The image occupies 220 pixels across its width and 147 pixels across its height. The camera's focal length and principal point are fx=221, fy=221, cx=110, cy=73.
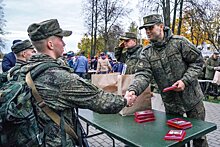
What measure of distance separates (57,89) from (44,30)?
44cm

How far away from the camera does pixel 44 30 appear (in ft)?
5.19

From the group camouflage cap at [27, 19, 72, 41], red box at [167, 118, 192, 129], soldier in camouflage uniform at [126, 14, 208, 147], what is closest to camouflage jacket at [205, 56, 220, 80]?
soldier in camouflage uniform at [126, 14, 208, 147]

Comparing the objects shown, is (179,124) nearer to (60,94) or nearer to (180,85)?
(180,85)

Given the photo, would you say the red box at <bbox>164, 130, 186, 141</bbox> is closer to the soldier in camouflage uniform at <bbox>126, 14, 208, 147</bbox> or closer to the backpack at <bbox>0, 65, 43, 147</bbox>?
the soldier in camouflage uniform at <bbox>126, 14, 208, 147</bbox>

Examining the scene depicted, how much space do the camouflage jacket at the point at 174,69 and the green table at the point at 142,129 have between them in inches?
11.5

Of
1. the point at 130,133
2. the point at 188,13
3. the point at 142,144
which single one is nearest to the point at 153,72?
the point at 130,133

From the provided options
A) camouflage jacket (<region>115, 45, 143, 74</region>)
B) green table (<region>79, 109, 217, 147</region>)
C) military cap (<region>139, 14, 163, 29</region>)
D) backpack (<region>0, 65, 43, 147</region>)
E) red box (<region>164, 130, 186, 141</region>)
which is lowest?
green table (<region>79, 109, 217, 147</region>)

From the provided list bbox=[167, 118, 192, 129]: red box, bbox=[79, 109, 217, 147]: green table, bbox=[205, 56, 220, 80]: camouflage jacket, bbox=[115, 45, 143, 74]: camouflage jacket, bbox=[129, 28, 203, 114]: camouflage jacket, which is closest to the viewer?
bbox=[79, 109, 217, 147]: green table

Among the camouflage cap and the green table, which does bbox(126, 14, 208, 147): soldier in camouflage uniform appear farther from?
the camouflage cap

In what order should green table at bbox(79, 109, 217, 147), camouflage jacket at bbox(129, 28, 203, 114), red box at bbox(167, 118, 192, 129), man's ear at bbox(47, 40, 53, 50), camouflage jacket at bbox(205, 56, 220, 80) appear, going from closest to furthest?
man's ear at bbox(47, 40, 53, 50)
green table at bbox(79, 109, 217, 147)
red box at bbox(167, 118, 192, 129)
camouflage jacket at bbox(129, 28, 203, 114)
camouflage jacket at bbox(205, 56, 220, 80)

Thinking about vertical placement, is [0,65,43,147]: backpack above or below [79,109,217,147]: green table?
above

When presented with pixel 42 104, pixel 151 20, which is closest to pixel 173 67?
pixel 151 20

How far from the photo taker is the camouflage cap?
1.58 meters

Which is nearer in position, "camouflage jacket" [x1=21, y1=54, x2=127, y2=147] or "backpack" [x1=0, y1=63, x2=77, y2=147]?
"backpack" [x1=0, y1=63, x2=77, y2=147]
